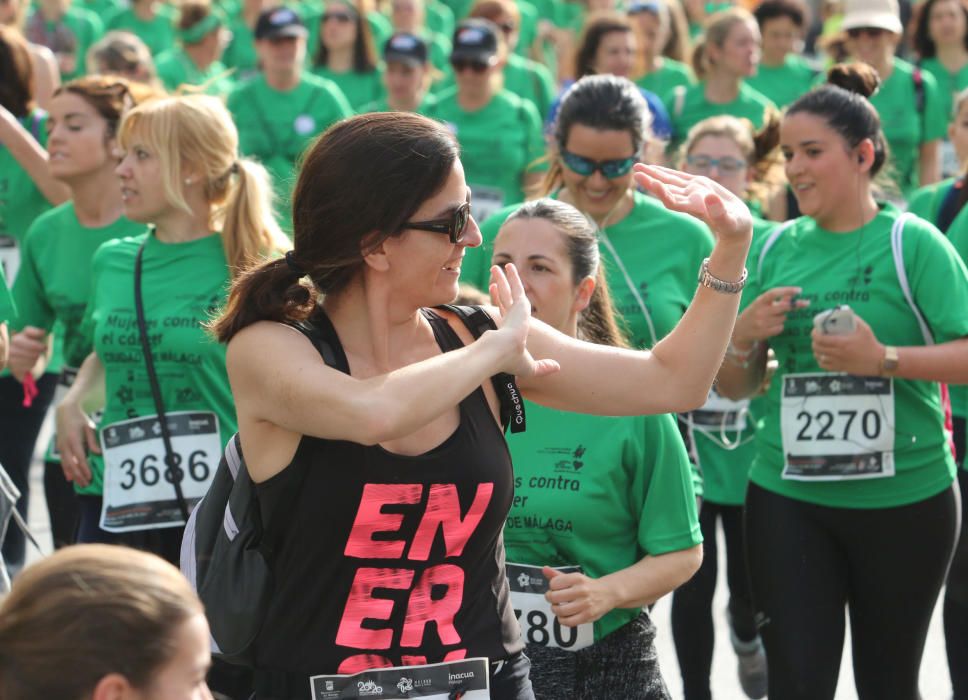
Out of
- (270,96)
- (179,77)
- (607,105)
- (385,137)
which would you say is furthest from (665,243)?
(179,77)

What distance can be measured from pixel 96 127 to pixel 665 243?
2.18m

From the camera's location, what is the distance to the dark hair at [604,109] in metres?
5.48

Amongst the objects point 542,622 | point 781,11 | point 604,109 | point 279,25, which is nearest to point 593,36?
point 781,11

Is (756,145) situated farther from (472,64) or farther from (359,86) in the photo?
(359,86)

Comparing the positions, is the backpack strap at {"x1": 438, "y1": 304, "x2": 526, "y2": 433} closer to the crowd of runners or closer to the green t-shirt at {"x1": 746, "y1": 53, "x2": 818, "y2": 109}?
the crowd of runners

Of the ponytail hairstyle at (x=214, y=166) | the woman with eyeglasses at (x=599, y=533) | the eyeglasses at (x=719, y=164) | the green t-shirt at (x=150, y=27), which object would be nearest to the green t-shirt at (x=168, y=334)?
the ponytail hairstyle at (x=214, y=166)

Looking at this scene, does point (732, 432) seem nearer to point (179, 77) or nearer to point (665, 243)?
point (665, 243)

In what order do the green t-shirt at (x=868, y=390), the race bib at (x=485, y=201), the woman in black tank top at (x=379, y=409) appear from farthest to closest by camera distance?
the race bib at (x=485, y=201)
the green t-shirt at (x=868, y=390)
the woman in black tank top at (x=379, y=409)

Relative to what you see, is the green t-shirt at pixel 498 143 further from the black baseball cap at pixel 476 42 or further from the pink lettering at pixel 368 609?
the pink lettering at pixel 368 609

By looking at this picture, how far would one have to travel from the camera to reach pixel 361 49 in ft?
39.7

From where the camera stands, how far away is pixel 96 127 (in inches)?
242

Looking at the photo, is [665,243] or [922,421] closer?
[922,421]

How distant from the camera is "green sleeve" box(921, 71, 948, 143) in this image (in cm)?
988

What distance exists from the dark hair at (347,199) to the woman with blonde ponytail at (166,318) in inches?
76.7
